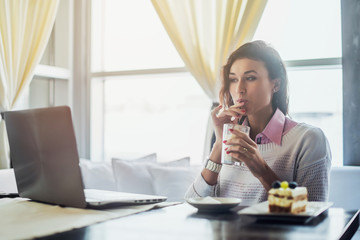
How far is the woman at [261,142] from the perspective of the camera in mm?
1667

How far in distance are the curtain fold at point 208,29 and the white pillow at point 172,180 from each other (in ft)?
1.90

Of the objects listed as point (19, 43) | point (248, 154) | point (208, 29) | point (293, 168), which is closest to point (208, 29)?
point (208, 29)

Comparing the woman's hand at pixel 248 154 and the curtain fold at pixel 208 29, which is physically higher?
the curtain fold at pixel 208 29

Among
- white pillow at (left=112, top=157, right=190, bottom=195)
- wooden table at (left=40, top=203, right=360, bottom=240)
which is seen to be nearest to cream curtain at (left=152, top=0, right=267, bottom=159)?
white pillow at (left=112, top=157, right=190, bottom=195)

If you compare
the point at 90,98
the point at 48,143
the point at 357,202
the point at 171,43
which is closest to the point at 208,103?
the point at 171,43

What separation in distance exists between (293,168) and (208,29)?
61.8 inches

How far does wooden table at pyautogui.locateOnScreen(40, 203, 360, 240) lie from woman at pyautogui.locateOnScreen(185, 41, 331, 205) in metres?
0.33

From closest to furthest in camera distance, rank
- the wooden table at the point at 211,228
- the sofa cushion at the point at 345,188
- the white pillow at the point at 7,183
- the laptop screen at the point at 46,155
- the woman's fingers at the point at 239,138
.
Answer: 1. the wooden table at the point at 211,228
2. the laptop screen at the point at 46,155
3. the woman's fingers at the point at 239,138
4. the sofa cushion at the point at 345,188
5. the white pillow at the point at 7,183

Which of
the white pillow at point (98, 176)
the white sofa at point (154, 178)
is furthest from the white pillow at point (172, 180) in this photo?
the white pillow at point (98, 176)

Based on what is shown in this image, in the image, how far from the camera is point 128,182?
2670 mm

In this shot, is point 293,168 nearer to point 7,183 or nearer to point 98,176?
point 98,176

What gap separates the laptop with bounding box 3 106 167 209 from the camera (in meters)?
1.31

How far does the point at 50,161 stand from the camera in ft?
4.58

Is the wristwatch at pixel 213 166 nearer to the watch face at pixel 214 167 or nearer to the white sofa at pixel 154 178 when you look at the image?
the watch face at pixel 214 167
